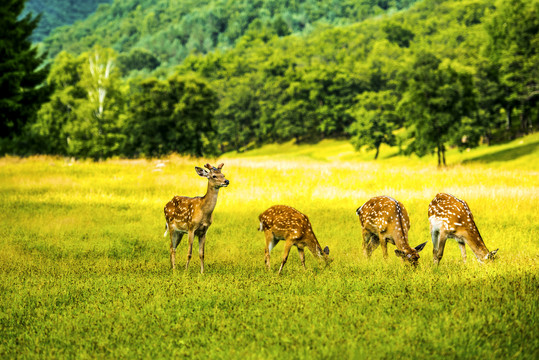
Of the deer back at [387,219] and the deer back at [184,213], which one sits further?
the deer back at [184,213]

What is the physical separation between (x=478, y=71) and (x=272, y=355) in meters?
72.1

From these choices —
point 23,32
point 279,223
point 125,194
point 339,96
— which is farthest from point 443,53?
point 279,223

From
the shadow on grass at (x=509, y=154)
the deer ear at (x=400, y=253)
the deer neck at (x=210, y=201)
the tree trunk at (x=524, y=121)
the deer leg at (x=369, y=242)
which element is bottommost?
the shadow on grass at (x=509, y=154)

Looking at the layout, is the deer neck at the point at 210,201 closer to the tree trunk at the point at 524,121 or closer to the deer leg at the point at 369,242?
the deer leg at the point at 369,242

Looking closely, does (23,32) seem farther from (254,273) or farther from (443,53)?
(443,53)

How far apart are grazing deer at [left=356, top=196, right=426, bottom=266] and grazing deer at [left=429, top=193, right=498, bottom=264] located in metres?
0.67

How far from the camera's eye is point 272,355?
569cm

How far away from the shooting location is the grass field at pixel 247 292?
6.11 metres

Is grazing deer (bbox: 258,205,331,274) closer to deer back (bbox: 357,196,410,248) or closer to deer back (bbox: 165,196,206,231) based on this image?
deer back (bbox: 165,196,206,231)

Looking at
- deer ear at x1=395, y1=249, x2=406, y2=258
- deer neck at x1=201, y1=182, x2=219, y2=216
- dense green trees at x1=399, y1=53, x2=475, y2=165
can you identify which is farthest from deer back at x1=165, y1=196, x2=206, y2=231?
dense green trees at x1=399, y1=53, x2=475, y2=165

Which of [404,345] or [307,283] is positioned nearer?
[404,345]

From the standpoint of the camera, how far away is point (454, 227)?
10.9 m

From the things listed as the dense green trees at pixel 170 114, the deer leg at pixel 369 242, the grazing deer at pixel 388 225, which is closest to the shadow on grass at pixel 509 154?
the dense green trees at pixel 170 114

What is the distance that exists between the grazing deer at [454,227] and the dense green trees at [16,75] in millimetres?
33249
